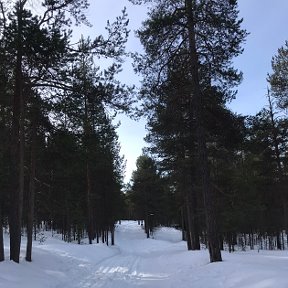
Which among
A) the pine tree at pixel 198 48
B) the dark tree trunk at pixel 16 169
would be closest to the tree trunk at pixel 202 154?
the pine tree at pixel 198 48

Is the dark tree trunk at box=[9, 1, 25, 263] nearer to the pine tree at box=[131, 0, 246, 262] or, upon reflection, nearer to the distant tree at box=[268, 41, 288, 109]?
the pine tree at box=[131, 0, 246, 262]

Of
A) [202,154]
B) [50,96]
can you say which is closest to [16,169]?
[50,96]

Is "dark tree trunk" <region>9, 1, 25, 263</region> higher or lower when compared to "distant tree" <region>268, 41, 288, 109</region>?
lower

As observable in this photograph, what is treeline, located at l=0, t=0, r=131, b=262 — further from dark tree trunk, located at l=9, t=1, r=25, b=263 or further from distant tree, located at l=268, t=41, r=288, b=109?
distant tree, located at l=268, t=41, r=288, b=109

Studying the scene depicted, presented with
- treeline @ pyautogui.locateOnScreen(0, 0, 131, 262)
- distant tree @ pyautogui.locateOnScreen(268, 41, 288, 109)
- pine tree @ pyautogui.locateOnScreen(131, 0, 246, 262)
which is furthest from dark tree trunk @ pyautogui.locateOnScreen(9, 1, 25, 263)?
distant tree @ pyautogui.locateOnScreen(268, 41, 288, 109)

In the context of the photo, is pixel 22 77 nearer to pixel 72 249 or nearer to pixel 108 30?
pixel 108 30

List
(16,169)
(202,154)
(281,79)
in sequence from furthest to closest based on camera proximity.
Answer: (281,79) < (202,154) < (16,169)

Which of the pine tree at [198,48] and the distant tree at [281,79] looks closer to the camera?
the pine tree at [198,48]

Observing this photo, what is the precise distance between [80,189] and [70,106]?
2317 cm

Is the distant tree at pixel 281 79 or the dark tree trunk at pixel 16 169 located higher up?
the distant tree at pixel 281 79

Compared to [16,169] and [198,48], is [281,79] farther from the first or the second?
[16,169]

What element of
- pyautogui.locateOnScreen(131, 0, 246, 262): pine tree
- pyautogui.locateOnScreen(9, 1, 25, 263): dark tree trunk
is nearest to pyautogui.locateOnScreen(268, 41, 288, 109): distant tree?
pyautogui.locateOnScreen(131, 0, 246, 262): pine tree

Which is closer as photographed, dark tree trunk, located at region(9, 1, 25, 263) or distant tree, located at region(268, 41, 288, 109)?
dark tree trunk, located at region(9, 1, 25, 263)

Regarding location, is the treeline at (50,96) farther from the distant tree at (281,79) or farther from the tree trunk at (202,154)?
the distant tree at (281,79)
